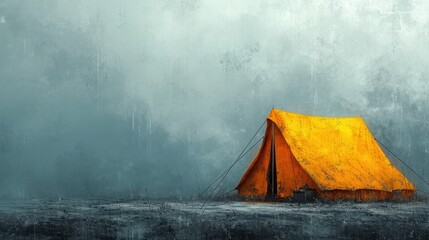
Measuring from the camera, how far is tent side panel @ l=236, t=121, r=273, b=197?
1980cm

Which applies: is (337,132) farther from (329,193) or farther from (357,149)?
(329,193)

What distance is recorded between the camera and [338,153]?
19.9 meters

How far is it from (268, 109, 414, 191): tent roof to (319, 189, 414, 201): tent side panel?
5.8 inches

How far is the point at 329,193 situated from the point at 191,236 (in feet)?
31.8

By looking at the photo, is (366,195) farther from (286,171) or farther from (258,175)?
(258,175)

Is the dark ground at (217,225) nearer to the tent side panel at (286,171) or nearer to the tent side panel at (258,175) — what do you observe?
the tent side panel at (286,171)

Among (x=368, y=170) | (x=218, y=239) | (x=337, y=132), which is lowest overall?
(x=218, y=239)

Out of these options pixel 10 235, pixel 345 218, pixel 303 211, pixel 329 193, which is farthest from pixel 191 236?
pixel 329 193

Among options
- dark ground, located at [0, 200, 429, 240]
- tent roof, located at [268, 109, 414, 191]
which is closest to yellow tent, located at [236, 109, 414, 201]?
tent roof, located at [268, 109, 414, 191]

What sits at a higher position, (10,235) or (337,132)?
(337,132)

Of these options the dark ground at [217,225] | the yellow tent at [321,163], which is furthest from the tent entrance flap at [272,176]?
the dark ground at [217,225]

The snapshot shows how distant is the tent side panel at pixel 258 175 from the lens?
65.0 ft

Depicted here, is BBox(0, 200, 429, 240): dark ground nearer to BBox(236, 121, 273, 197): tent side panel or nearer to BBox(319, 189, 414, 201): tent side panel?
BBox(319, 189, 414, 201): tent side panel

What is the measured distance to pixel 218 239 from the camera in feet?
28.9
